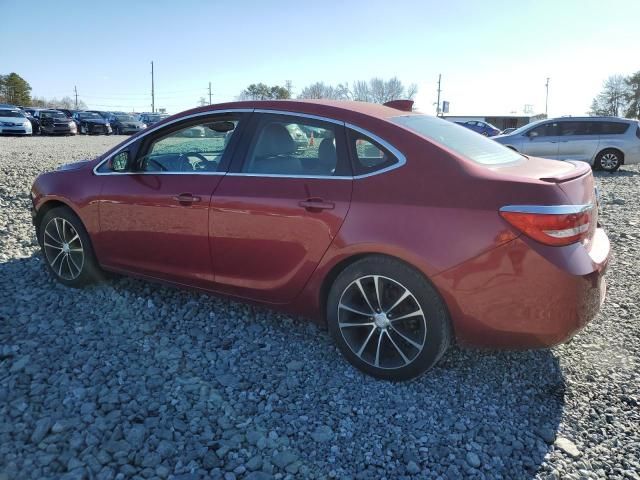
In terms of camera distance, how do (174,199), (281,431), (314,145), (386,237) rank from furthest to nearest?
1. (174,199)
2. (314,145)
3. (386,237)
4. (281,431)

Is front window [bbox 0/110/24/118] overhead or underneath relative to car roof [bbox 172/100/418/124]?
overhead

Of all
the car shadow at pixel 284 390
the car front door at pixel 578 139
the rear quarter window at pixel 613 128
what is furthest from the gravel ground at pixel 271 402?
the rear quarter window at pixel 613 128

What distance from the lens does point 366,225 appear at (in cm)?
281

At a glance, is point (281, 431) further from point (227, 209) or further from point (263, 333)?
point (227, 209)

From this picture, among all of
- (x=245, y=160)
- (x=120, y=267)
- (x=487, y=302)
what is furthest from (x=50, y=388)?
(x=487, y=302)

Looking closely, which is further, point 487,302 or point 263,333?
point 263,333

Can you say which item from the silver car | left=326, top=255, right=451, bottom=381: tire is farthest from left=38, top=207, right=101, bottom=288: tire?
the silver car

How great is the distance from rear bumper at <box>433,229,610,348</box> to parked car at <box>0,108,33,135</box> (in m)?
28.2

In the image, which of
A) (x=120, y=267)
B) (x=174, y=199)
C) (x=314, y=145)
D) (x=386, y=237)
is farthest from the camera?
(x=120, y=267)

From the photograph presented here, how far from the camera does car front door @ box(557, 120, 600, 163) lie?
44.7 ft

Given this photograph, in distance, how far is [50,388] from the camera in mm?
2820

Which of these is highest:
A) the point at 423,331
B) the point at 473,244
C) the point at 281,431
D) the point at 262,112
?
the point at 262,112

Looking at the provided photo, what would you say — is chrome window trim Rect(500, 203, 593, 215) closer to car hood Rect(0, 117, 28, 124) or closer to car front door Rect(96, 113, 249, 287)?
car front door Rect(96, 113, 249, 287)

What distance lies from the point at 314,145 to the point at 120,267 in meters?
1.93
